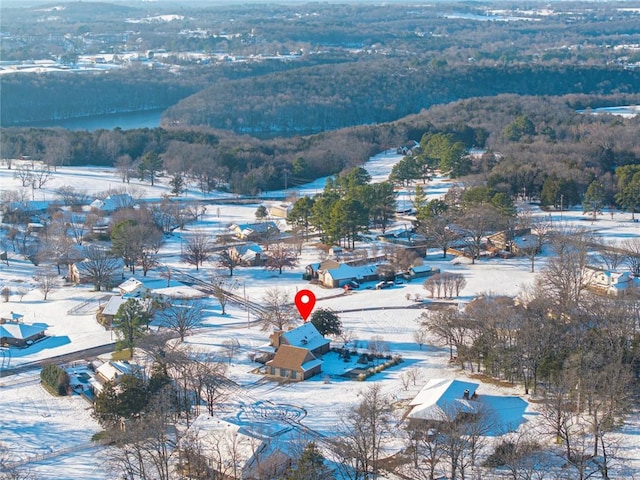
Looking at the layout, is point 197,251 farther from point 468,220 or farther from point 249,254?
point 468,220

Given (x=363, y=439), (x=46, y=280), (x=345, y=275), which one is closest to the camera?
(x=363, y=439)

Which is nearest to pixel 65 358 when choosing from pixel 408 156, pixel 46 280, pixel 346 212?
pixel 46 280

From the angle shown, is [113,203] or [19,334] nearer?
[19,334]

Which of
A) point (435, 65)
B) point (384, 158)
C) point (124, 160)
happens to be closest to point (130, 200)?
point (124, 160)

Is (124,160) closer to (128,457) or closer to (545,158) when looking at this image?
(545,158)

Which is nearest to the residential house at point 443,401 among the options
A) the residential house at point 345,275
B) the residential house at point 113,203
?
the residential house at point 345,275

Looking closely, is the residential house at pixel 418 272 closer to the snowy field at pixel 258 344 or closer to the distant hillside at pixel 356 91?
the snowy field at pixel 258 344
